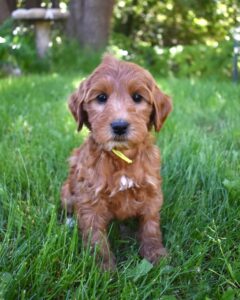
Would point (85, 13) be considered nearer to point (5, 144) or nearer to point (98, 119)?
point (5, 144)

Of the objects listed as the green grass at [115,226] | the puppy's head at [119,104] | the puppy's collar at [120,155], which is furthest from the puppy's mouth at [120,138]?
the green grass at [115,226]

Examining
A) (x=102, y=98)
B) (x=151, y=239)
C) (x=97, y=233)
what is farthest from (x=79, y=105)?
(x=151, y=239)

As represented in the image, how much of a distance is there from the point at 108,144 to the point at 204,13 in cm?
1433

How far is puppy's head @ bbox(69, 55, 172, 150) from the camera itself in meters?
2.45

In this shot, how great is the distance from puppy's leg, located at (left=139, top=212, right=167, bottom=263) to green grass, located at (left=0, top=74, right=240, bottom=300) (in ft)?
0.21

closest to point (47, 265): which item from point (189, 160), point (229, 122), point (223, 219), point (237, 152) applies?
point (223, 219)

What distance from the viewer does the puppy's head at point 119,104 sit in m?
2.45

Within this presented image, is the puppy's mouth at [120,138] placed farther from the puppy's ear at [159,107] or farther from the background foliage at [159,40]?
the background foliage at [159,40]

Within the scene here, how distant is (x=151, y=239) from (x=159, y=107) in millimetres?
818

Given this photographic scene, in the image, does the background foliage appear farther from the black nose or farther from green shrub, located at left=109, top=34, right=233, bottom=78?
the black nose

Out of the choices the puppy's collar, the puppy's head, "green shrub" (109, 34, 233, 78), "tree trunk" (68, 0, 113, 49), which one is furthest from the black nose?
"tree trunk" (68, 0, 113, 49)

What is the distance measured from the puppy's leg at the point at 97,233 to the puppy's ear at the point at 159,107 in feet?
2.25

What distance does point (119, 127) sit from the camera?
7.92 ft

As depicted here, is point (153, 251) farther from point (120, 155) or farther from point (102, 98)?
point (102, 98)
